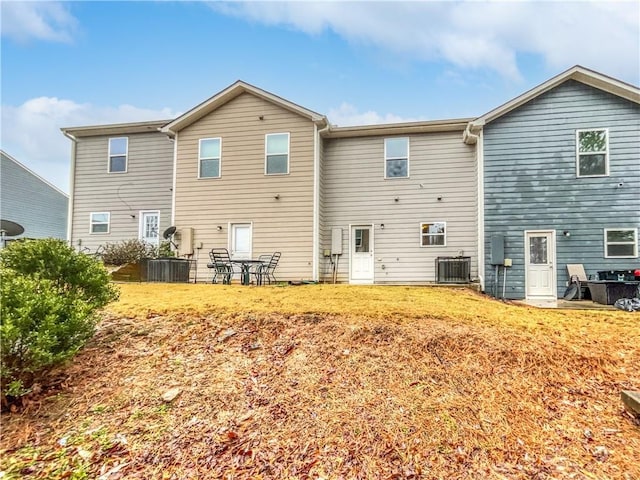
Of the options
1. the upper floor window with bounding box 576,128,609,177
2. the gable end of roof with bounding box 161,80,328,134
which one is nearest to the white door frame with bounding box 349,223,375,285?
the gable end of roof with bounding box 161,80,328,134

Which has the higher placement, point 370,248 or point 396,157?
point 396,157

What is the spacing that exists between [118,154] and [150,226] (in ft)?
9.98

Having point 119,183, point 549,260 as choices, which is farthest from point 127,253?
point 549,260

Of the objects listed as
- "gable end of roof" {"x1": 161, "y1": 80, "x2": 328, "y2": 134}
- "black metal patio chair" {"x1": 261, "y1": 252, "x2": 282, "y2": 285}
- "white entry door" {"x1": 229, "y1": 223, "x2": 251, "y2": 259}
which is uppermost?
"gable end of roof" {"x1": 161, "y1": 80, "x2": 328, "y2": 134}

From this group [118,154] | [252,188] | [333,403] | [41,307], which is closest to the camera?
[333,403]

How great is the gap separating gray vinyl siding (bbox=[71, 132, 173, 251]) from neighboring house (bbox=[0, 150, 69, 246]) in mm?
6760

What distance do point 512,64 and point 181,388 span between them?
1921 cm

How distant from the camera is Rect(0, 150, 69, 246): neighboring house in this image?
1953cm

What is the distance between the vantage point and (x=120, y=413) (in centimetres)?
311

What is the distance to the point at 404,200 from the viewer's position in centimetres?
1239

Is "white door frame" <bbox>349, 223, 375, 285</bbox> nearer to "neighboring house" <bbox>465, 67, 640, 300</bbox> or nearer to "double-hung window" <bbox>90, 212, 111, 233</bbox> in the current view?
"neighboring house" <bbox>465, 67, 640, 300</bbox>

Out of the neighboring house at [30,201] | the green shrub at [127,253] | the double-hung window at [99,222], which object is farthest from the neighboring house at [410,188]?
the neighboring house at [30,201]

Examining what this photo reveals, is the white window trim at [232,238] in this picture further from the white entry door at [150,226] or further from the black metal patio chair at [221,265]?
the white entry door at [150,226]

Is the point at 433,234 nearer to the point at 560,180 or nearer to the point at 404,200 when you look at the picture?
the point at 404,200
